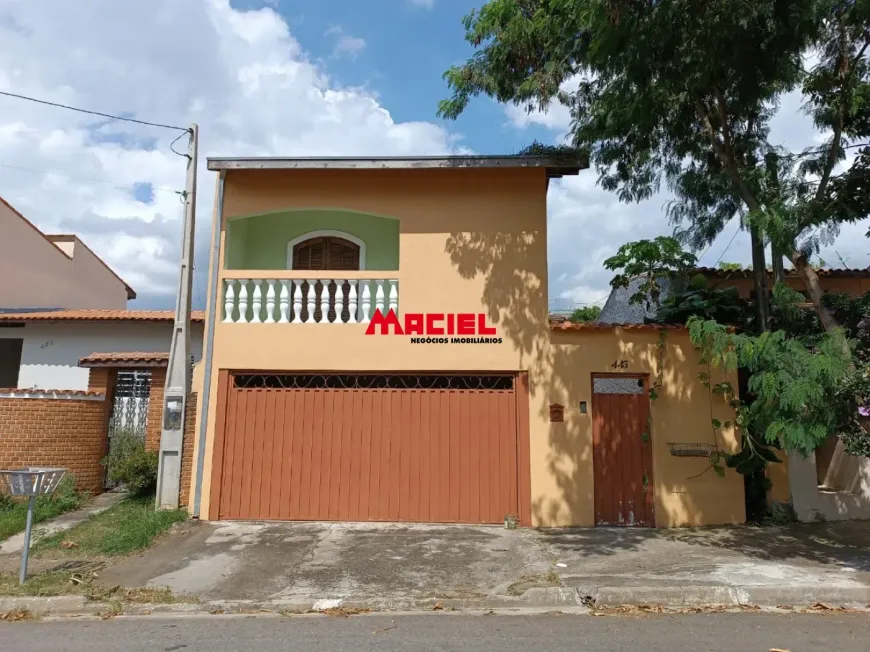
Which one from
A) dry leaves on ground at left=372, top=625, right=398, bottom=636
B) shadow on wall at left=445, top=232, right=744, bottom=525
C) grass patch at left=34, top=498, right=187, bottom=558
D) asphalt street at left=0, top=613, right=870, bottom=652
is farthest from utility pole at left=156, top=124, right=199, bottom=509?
dry leaves on ground at left=372, top=625, right=398, bottom=636

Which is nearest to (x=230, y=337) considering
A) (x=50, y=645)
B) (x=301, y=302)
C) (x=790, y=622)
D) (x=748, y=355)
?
(x=301, y=302)

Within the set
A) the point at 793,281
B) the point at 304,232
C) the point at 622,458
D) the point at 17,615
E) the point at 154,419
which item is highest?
the point at 304,232

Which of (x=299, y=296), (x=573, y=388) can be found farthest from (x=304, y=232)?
(x=573, y=388)

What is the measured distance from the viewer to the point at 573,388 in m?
8.30

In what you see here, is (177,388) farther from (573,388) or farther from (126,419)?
(573,388)

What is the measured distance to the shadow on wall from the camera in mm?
8062

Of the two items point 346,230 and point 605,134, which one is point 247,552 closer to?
point 346,230

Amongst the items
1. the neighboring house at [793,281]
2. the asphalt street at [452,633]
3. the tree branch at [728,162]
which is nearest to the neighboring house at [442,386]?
the tree branch at [728,162]

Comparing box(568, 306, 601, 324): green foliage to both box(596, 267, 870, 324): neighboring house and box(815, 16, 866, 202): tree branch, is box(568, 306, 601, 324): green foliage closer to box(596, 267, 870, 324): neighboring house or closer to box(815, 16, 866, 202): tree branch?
box(596, 267, 870, 324): neighboring house

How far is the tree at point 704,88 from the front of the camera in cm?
679

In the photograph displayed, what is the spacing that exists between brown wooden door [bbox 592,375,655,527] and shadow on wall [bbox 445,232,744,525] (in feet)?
0.41

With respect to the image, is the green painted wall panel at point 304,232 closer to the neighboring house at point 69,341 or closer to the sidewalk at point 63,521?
the sidewalk at point 63,521

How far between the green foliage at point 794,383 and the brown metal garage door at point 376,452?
2.77 metres

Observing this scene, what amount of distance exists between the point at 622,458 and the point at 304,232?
5.74 metres
